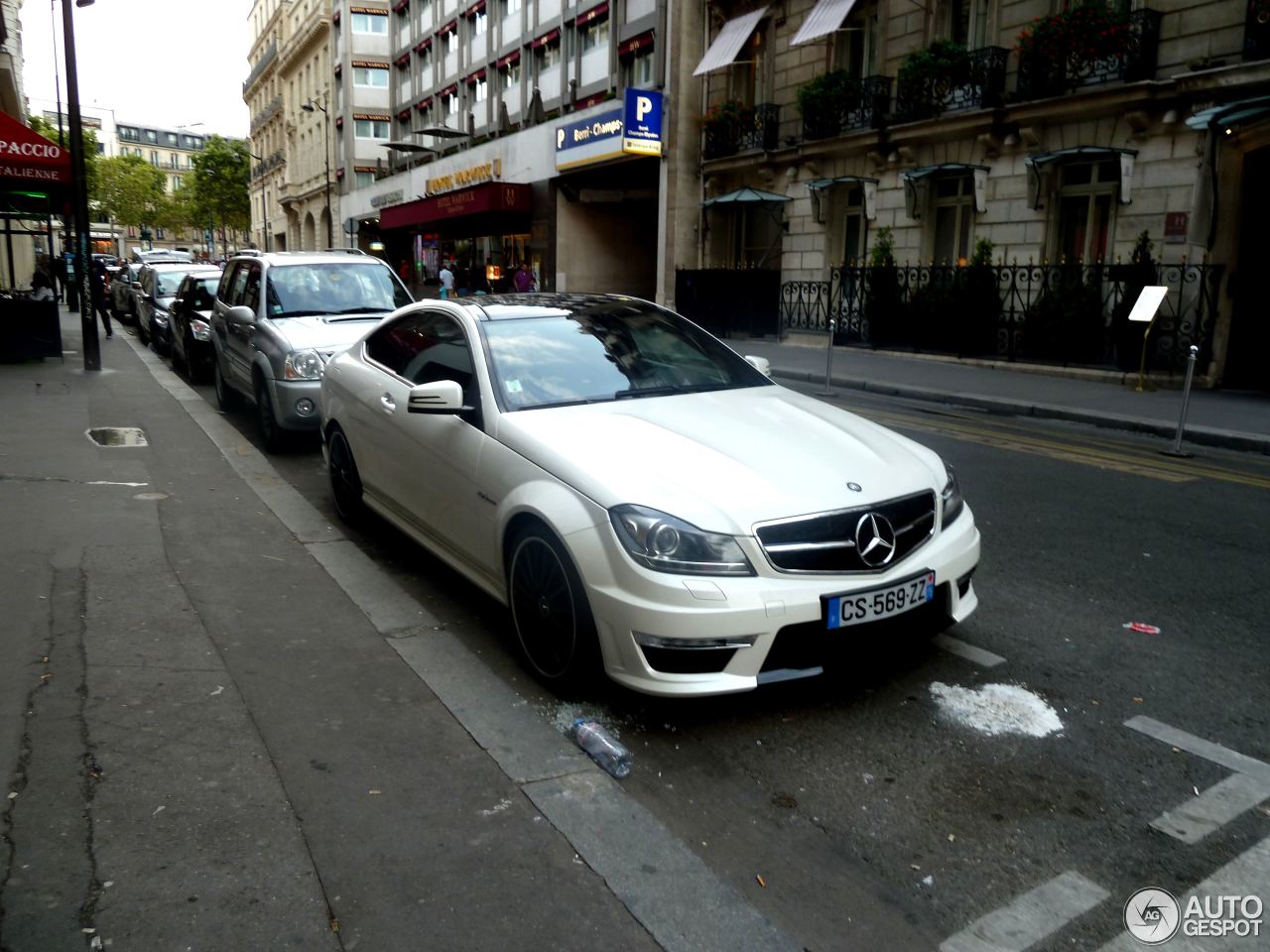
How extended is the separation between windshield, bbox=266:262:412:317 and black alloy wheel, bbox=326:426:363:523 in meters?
3.50

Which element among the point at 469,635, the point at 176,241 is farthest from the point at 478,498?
the point at 176,241

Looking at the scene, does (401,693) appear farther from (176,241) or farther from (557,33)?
(176,241)

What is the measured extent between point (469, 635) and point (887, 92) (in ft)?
68.1

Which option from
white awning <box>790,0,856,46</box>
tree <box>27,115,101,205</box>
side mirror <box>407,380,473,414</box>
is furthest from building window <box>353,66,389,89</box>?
side mirror <box>407,380,473,414</box>

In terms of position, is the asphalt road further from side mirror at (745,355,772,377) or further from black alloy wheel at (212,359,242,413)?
black alloy wheel at (212,359,242,413)

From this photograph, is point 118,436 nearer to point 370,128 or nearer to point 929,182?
point 929,182

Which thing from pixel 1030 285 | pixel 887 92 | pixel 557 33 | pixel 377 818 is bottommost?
pixel 377 818

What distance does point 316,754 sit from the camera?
Result: 3.60m

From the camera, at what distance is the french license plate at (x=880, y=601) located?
12.0 ft

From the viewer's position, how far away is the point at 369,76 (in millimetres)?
56125

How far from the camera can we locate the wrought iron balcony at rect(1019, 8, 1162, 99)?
A: 1658 centimetres

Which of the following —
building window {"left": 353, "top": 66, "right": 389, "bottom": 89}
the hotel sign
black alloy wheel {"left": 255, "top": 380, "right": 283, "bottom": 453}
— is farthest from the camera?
building window {"left": 353, "top": 66, "right": 389, "bottom": 89}

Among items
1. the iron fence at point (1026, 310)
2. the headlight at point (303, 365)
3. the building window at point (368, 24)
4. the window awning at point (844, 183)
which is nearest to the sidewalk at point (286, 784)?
the headlight at point (303, 365)

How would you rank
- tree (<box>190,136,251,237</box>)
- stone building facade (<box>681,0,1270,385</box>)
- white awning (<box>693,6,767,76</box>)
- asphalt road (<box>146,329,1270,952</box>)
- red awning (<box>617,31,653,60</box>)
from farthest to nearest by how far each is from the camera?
tree (<box>190,136,251,237</box>) → red awning (<box>617,31,653,60</box>) → white awning (<box>693,6,767,76</box>) → stone building facade (<box>681,0,1270,385</box>) → asphalt road (<box>146,329,1270,952</box>)
